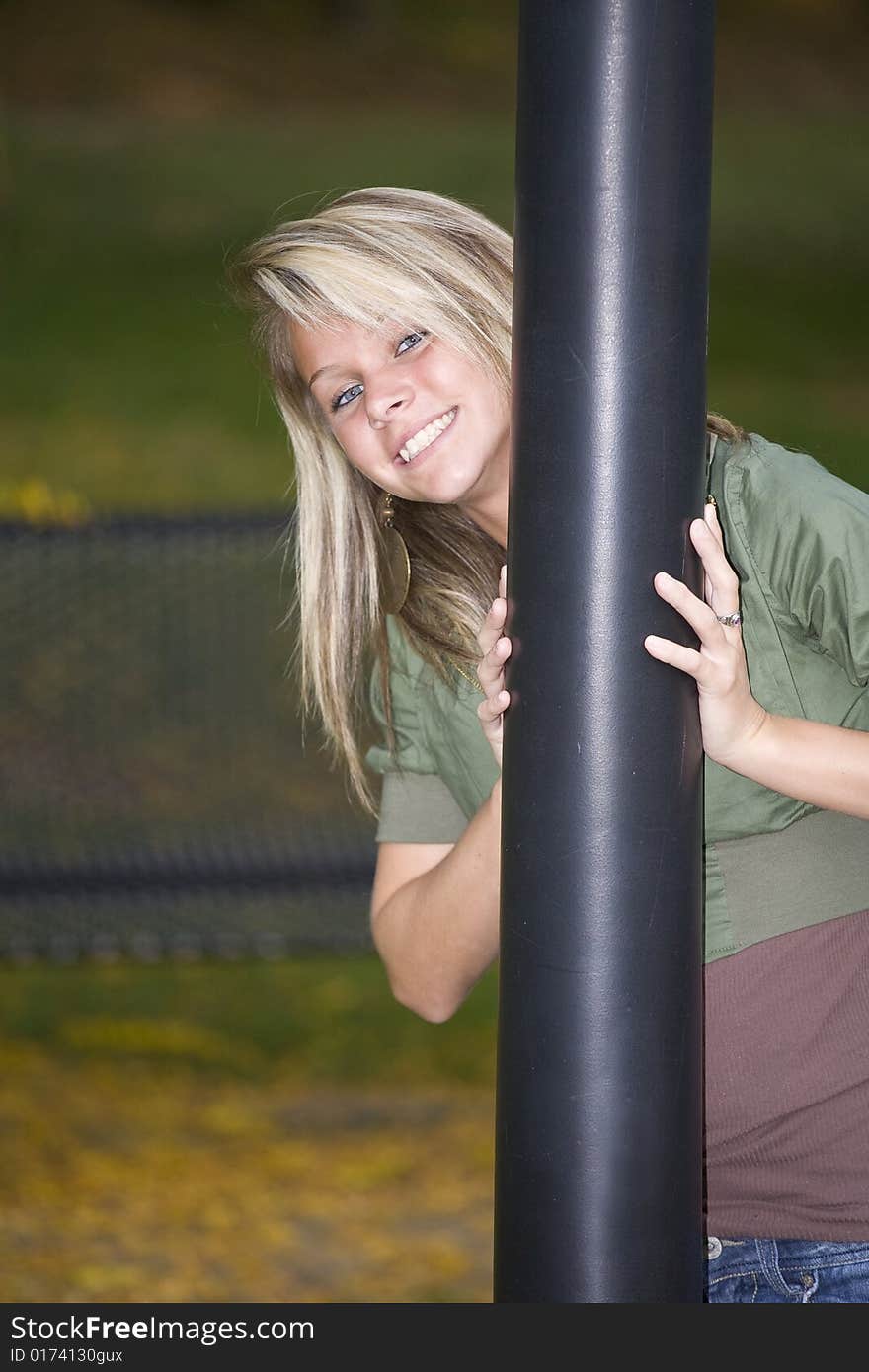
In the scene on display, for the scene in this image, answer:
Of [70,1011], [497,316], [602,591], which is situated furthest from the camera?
[70,1011]

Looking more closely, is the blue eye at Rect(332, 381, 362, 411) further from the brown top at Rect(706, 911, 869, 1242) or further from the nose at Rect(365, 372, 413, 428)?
the brown top at Rect(706, 911, 869, 1242)

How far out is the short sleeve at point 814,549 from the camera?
4.40 ft

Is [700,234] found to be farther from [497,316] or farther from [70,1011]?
[70,1011]

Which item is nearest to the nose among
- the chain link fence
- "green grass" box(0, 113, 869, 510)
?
the chain link fence

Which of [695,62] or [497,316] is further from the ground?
[695,62]

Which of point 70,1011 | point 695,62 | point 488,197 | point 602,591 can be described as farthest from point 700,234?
point 488,197

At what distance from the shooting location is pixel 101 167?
45.9 ft

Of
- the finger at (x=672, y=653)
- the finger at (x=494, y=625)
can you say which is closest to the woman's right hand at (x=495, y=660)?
the finger at (x=494, y=625)

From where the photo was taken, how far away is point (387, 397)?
59.5 inches

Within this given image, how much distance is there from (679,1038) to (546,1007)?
0.30 feet

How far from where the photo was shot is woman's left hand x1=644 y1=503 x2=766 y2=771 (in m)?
1.07

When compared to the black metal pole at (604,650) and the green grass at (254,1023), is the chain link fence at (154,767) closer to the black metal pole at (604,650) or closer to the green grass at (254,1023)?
the green grass at (254,1023)

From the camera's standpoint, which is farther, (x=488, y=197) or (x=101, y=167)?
(x=101, y=167)

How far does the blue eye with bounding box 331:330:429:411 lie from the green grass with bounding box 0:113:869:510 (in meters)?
8.00
